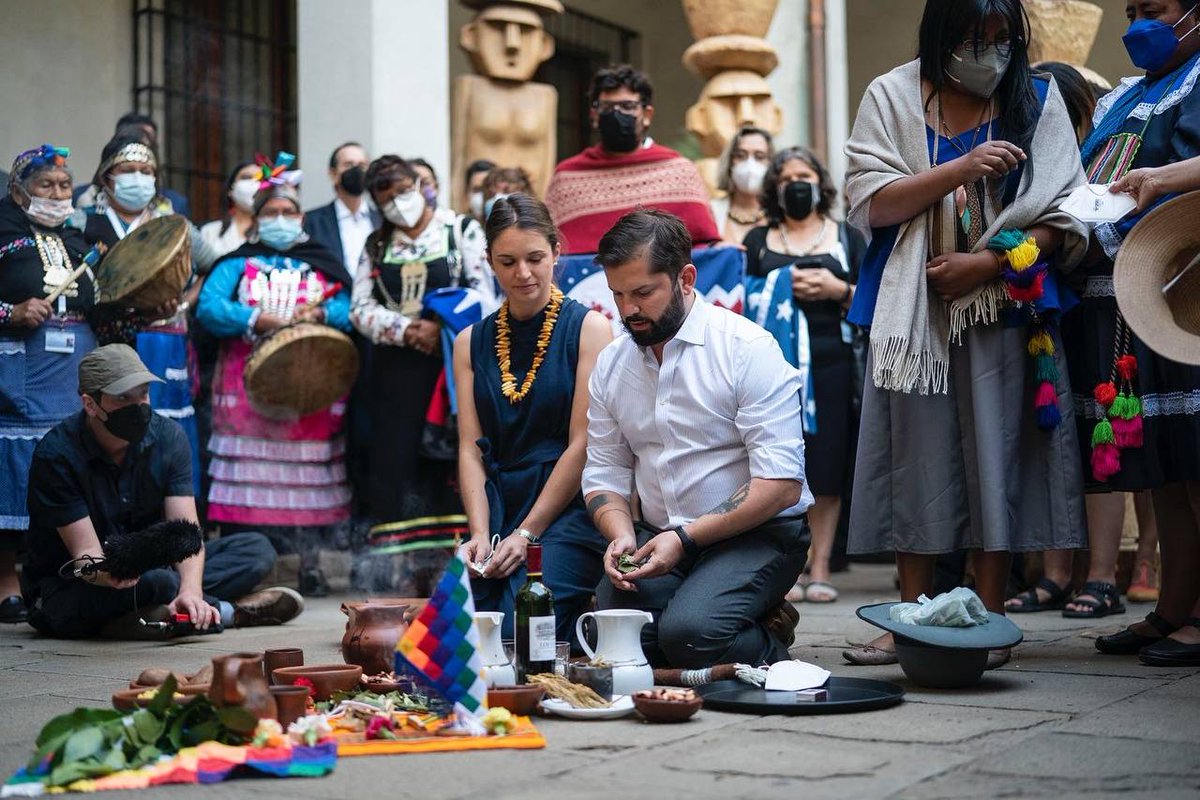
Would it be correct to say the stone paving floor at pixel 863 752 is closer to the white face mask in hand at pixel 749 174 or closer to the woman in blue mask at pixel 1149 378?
the woman in blue mask at pixel 1149 378

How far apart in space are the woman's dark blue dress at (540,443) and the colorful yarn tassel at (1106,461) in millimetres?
1410

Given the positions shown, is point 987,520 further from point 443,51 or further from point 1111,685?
point 443,51

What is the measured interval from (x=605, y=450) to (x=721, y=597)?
576 millimetres

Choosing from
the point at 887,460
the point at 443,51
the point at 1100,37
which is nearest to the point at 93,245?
the point at 443,51

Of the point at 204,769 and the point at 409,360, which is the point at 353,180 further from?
the point at 204,769

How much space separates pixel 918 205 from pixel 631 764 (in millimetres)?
1889

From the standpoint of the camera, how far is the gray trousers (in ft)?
12.2

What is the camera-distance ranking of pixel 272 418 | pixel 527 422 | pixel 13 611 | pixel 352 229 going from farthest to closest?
1. pixel 352 229
2. pixel 272 418
3. pixel 13 611
4. pixel 527 422

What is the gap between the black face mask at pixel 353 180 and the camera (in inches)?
285

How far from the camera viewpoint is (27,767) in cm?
277

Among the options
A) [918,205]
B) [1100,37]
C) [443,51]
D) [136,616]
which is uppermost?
[1100,37]

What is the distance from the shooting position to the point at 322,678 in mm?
3357

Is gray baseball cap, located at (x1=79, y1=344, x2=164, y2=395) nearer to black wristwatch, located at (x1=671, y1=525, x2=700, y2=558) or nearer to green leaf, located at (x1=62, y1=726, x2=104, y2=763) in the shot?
black wristwatch, located at (x1=671, y1=525, x2=700, y2=558)

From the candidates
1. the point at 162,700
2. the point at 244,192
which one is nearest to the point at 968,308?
the point at 162,700
